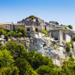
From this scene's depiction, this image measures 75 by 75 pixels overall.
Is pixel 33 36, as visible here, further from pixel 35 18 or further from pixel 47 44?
pixel 35 18

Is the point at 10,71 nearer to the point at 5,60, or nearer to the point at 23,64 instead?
the point at 23,64

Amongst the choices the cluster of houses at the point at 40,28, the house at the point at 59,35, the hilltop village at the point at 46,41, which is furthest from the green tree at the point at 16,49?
the house at the point at 59,35

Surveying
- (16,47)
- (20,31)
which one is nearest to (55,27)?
(20,31)

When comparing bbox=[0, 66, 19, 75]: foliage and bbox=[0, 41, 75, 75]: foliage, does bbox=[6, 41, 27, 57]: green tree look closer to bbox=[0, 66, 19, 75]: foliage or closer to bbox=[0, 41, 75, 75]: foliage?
bbox=[0, 41, 75, 75]: foliage

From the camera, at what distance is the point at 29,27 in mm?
57375

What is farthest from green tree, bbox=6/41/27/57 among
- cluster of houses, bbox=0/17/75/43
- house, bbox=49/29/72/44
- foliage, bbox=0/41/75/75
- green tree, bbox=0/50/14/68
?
house, bbox=49/29/72/44

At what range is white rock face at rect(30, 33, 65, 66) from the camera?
50.6 metres

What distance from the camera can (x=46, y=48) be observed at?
167ft

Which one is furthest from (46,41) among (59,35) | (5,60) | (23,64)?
(5,60)

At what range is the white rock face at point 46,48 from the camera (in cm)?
5062

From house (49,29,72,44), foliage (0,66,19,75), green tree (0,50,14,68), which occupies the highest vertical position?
house (49,29,72,44)

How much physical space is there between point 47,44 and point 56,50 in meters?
2.69

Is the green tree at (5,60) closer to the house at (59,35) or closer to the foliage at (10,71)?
the foliage at (10,71)

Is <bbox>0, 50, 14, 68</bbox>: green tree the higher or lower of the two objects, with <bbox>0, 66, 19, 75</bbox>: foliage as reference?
higher
